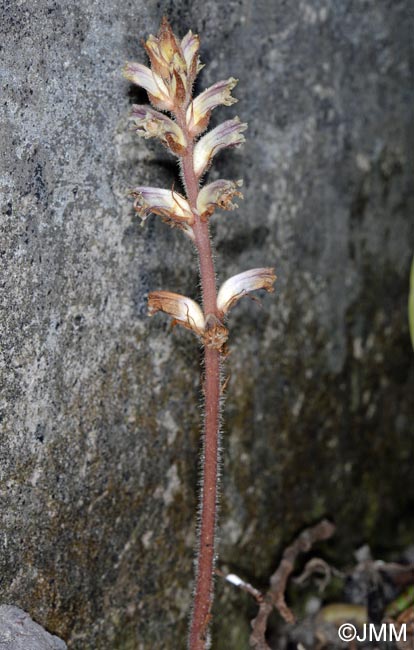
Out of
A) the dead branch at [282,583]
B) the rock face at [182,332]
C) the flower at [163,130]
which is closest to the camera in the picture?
the flower at [163,130]

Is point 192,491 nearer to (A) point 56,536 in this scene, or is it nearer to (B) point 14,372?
(A) point 56,536

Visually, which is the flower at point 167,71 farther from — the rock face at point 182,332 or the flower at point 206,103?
the rock face at point 182,332

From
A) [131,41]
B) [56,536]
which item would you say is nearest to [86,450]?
[56,536]

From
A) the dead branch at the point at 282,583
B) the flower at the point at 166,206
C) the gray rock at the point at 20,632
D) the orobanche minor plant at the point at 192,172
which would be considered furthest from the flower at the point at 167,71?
the dead branch at the point at 282,583

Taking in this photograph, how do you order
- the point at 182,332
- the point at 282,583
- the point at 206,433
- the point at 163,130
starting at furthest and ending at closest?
A: 1. the point at 282,583
2. the point at 182,332
3. the point at 206,433
4. the point at 163,130

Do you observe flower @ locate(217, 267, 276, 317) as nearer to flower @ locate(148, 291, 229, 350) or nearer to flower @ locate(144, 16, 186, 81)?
flower @ locate(148, 291, 229, 350)

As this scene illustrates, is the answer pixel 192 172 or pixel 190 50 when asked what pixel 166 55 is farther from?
pixel 192 172

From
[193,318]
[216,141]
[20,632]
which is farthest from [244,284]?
[20,632]

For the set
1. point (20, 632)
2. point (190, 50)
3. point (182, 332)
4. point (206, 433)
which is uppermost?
point (190, 50)
